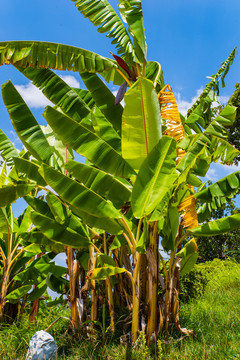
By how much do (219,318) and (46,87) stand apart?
5022mm

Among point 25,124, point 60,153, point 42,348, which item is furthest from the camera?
point 60,153

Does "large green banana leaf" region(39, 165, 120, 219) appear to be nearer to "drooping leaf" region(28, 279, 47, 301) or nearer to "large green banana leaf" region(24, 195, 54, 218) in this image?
"large green banana leaf" region(24, 195, 54, 218)

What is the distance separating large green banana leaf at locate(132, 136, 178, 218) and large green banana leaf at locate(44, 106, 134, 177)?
0.61 m

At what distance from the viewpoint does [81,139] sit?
13.9ft

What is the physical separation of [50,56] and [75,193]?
7.80ft

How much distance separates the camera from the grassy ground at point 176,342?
3.98 meters

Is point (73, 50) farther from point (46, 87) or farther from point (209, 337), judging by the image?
point (209, 337)

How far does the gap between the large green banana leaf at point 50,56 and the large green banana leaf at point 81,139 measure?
48.0 inches

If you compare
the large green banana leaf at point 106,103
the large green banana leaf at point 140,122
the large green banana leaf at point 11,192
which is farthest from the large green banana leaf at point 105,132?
the large green banana leaf at point 11,192

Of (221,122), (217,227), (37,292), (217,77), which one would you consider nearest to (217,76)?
(217,77)

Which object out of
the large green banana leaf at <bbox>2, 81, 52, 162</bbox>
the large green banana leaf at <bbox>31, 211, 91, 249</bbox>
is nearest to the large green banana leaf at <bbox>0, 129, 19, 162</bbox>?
the large green banana leaf at <bbox>2, 81, 52, 162</bbox>

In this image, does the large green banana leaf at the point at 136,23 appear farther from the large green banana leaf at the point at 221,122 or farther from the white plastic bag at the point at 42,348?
the white plastic bag at the point at 42,348

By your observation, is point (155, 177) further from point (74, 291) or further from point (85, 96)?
point (85, 96)

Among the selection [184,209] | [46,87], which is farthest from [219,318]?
[46,87]
